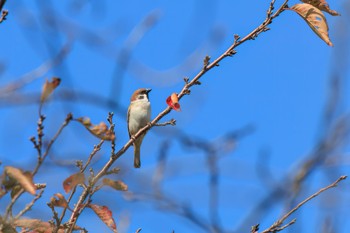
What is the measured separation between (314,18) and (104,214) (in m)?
1.27

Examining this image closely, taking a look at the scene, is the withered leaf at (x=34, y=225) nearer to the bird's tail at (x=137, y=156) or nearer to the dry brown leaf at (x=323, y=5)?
the dry brown leaf at (x=323, y=5)

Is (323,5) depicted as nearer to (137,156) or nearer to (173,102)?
(173,102)

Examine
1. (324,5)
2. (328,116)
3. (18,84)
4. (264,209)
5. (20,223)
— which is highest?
(18,84)

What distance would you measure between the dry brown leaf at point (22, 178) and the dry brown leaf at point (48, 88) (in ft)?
0.78

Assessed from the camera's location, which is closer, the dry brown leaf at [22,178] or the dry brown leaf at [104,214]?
the dry brown leaf at [22,178]

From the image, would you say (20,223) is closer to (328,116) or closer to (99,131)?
(99,131)

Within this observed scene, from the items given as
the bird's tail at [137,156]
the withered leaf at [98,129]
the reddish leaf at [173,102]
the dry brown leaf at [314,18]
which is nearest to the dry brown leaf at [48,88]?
the withered leaf at [98,129]

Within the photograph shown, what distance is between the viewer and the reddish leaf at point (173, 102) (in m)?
2.63

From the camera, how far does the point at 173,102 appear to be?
264cm

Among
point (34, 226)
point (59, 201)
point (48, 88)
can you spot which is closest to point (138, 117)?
point (59, 201)

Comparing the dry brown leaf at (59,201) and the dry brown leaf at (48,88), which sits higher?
the dry brown leaf at (48,88)

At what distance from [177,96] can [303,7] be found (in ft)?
2.33

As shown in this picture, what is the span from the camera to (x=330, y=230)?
8.35 feet

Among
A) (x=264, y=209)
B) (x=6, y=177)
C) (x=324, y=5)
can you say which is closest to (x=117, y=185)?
(x=6, y=177)
